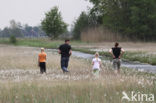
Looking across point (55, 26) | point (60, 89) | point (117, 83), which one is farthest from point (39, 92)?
point (55, 26)

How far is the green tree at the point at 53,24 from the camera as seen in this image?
113375mm

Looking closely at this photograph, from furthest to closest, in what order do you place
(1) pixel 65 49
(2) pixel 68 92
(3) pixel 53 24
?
(3) pixel 53 24 → (1) pixel 65 49 → (2) pixel 68 92

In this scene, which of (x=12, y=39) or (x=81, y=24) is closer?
(x=81, y=24)

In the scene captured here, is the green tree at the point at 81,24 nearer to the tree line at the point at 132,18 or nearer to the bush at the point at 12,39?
the tree line at the point at 132,18

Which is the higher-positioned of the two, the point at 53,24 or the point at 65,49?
the point at 53,24

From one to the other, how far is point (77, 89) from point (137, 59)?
2293 cm

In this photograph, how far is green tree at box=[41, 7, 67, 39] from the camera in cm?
11338

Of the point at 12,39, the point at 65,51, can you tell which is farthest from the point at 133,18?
the point at 12,39

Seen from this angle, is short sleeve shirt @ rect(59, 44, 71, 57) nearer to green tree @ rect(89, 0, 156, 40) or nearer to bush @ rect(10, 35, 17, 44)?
green tree @ rect(89, 0, 156, 40)

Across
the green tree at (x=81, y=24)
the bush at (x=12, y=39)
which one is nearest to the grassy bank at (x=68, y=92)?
the green tree at (x=81, y=24)

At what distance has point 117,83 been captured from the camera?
38.7 feet

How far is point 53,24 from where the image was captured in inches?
4510

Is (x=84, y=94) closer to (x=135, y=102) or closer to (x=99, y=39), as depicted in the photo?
(x=135, y=102)

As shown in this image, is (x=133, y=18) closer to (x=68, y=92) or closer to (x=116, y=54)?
(x=116, y=54)
